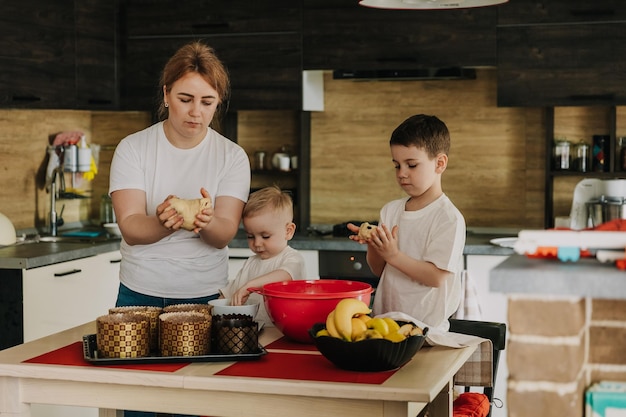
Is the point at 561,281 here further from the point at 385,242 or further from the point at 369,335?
the point at 385,242

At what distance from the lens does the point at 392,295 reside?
9.13ft

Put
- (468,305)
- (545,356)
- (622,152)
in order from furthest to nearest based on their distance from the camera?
1. (622,152)
2. (468,305)
3. (545,356)

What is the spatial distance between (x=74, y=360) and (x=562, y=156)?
298cm

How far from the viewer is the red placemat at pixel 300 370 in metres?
2.13

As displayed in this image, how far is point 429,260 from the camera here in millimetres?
2693

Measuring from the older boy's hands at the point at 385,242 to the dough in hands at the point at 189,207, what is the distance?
0.48 m

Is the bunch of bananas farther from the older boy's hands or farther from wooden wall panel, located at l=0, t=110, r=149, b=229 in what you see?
wooden wall panel, located at l=0, t=110, r=149, b=229

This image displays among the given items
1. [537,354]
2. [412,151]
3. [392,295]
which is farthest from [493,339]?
[537,354]

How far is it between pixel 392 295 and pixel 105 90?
2.66 metres

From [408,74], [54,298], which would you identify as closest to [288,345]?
[54,298]

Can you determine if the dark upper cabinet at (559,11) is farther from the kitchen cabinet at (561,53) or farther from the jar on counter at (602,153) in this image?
the jar on counter at (602,153)

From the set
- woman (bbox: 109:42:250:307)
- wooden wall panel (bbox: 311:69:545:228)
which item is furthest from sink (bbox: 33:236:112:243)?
woman (bbox: 109:42:250:307)

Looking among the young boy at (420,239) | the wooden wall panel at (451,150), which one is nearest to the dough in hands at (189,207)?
the young boy at (420,239)

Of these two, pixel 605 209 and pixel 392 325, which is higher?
pixel 605 209
